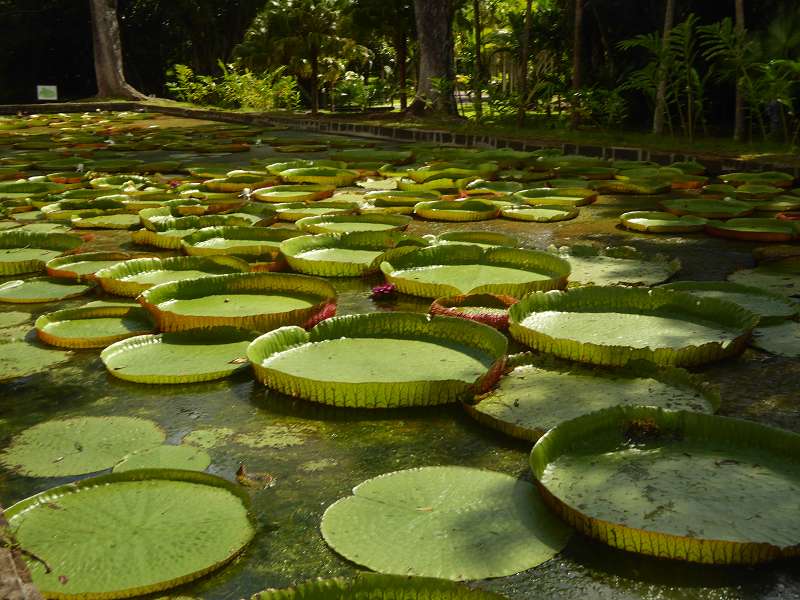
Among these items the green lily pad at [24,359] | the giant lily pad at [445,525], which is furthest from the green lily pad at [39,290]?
the giant lily pad at [445,525]

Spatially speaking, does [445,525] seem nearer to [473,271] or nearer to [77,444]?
[77,444]

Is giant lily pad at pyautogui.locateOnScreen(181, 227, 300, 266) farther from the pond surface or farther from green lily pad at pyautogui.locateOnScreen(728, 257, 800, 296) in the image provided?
green lily pad at pyautogui.locateOnScreen(728, 257, 800, 296)

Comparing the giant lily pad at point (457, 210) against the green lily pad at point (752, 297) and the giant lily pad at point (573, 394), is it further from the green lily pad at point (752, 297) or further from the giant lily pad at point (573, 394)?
the giant lily pad at point (573, 394)

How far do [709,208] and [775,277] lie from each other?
161 centimetres

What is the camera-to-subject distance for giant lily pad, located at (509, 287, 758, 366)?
8.35 feet

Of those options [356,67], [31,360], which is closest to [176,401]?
[31,360]

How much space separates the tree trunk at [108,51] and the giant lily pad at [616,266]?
18627 mm

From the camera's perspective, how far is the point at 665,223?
15.7 feet

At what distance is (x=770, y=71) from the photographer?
7438mm

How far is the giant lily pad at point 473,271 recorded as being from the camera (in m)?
3.32

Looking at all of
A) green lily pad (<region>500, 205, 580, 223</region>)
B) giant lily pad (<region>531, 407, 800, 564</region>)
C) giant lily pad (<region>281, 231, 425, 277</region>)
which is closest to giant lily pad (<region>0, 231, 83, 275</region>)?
giant lily pad (<region>281, 231, 425, 277</region>)

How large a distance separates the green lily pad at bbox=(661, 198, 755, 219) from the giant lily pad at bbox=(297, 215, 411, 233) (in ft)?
5.62

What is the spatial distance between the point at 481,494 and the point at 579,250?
2.40m

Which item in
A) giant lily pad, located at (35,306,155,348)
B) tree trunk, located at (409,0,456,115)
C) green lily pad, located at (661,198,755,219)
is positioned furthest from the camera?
tree trunk, located at (409,0,456,115)
